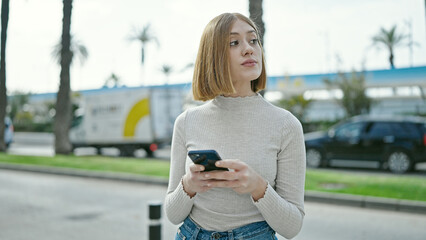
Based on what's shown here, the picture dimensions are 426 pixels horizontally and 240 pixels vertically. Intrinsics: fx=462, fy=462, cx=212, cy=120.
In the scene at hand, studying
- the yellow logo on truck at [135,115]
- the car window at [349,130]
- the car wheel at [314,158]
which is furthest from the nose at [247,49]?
the yellow logo on truck at [135,115]

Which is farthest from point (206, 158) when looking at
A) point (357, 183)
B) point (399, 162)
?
point (399, 162)

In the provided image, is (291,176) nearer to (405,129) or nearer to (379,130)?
(405,129)

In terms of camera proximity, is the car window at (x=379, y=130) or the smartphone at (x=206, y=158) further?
the car window at (x=379, y=130)

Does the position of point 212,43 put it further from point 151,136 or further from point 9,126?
point 9,126

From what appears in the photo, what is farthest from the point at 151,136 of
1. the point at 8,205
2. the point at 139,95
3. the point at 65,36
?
the point at 8,205

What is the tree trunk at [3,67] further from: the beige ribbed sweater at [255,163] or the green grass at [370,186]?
the beige ribbed sweater at [255,163]

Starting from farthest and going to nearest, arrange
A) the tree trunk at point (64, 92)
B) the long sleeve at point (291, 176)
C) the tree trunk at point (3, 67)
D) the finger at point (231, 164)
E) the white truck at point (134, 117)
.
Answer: the tree trunk at point (3, 67) → the white truck at point (134, 117) → the tree trunk at point (64, 92) → the long sleeve at point (291, 176) → the finger at point (231, 164)

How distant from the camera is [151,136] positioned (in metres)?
20.3

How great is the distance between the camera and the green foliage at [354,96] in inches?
1021

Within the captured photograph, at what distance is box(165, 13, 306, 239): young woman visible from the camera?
176 cm

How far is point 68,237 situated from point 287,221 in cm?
512

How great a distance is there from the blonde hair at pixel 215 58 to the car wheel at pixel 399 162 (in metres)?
12.7

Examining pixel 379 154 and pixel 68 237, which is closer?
pixel 68 237

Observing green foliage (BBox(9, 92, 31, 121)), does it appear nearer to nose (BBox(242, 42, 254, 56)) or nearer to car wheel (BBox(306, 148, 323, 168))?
car wheel (BBox(306, 148, 323, 168))
